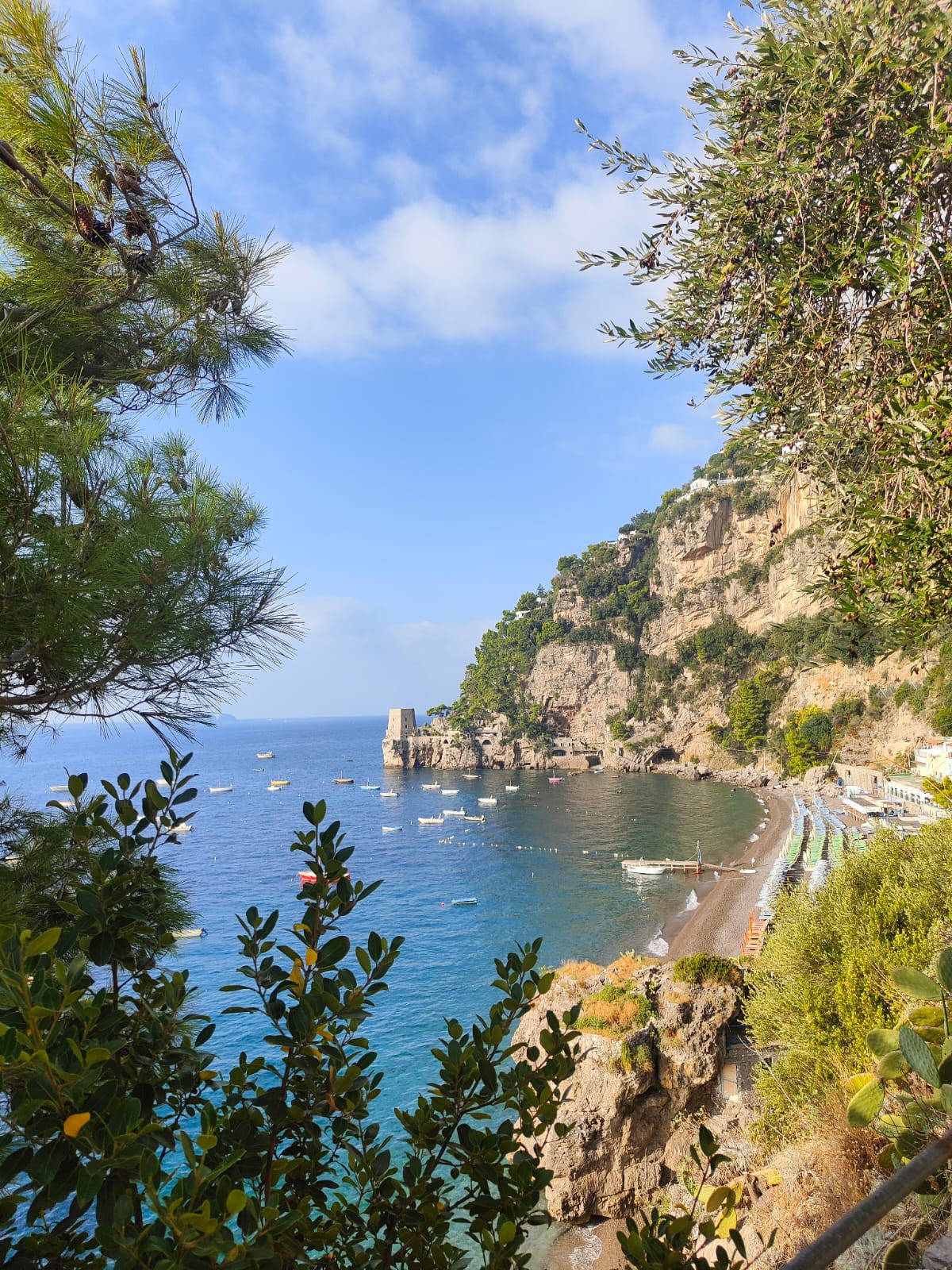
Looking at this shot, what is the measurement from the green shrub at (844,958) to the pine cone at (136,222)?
7.86 m

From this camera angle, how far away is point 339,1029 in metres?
1.43

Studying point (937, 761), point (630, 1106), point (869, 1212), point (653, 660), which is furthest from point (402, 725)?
point (869, 1212)

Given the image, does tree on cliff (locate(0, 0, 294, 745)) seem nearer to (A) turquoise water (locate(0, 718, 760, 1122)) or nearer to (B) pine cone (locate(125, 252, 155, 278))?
(B) pine cone (locate(125, 252, 155, 278))

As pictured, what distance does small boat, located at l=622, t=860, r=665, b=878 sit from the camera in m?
32.6

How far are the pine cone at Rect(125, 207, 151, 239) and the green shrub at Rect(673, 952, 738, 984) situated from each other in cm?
1403

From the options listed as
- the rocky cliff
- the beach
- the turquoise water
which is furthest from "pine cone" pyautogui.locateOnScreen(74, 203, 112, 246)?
the rocky cliff

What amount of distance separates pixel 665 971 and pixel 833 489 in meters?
12.7

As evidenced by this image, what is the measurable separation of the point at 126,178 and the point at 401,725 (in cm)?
7576

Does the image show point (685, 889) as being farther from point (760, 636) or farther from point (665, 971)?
point (760, 636)

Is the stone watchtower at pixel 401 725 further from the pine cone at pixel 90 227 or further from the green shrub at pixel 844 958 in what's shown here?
the pine cone at pixel 90 227

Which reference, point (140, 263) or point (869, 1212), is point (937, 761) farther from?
point (140, 263)

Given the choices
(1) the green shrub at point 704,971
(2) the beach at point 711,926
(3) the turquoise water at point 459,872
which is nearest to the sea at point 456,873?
(3) the turquoise water at point 459,872

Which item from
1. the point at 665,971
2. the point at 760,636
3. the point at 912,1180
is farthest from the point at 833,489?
the point at 760,636

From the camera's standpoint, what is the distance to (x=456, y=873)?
117 feet
